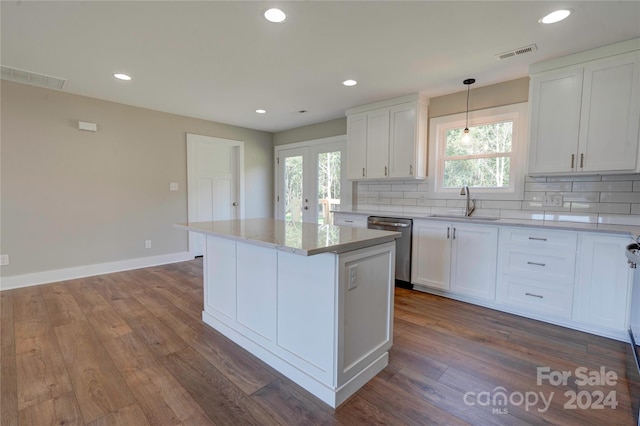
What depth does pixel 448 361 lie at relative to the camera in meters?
2.06

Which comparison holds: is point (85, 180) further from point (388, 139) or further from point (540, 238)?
point (540, 238)

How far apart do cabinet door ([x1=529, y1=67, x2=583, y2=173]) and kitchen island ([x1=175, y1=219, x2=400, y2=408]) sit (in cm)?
197

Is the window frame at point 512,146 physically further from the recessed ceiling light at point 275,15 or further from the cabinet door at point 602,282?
the recessed ceiling light at point 275,15

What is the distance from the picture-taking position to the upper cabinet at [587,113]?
2.38m

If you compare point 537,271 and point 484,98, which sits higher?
point 484,98

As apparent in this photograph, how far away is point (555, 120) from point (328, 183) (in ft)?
10.6

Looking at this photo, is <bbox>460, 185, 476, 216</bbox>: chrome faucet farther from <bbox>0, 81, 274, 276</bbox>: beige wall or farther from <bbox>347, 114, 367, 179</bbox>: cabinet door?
<bbox>0, 81, 274, 276</bbox>: beige wall

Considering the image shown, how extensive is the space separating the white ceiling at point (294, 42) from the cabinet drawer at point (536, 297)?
2.09m

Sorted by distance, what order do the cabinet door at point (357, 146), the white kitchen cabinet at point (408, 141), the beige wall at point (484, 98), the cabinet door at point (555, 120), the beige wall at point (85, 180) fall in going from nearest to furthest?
the cabinet door at point (555, 120)
the beige wall at point (484, 98)
the beige wall at point (85, 180)
the white kitchen cabinet at point (408, 141)
the cabinet door at point (357, 146)

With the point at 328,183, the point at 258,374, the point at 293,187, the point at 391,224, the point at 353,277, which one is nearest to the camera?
the point at 353,277

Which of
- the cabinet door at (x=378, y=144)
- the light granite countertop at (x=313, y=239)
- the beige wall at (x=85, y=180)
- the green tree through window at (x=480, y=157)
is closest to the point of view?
the light granite countertop at (x=313, y=239)

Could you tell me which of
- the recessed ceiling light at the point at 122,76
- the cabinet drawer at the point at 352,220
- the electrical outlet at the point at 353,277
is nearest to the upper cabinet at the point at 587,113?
the cabinet drawer at the point at 352,220

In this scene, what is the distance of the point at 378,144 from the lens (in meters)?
3.98

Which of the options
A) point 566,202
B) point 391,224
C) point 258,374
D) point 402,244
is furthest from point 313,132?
point 258,374
